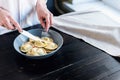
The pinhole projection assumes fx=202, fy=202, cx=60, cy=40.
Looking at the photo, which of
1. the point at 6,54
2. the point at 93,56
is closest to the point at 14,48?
the point at 6,54

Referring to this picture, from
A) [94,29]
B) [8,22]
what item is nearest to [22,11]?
[8,22]

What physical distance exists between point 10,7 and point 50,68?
Answer: 1.47 ft

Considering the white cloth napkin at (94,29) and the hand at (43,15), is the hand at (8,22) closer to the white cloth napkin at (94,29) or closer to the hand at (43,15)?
the hand at (43,15)

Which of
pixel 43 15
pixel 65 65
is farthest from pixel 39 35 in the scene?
pixel 65 65

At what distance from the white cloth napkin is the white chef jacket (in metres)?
0.14

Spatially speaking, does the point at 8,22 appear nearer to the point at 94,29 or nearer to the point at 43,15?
the point at 43,15

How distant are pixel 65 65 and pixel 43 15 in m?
0.34

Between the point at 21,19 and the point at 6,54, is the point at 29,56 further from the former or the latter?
the point at 21,19

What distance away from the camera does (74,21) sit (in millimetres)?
1167

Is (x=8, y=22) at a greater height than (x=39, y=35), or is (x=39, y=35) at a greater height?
(x=8, y=22)

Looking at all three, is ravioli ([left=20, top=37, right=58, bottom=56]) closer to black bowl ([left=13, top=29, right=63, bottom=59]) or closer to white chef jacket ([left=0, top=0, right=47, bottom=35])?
black bowl ([left=13, top=29, right=63, bottom=59])

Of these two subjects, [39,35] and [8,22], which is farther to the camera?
[39,35]

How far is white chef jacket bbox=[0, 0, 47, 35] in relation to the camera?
109 cm

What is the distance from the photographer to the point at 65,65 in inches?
34.0
